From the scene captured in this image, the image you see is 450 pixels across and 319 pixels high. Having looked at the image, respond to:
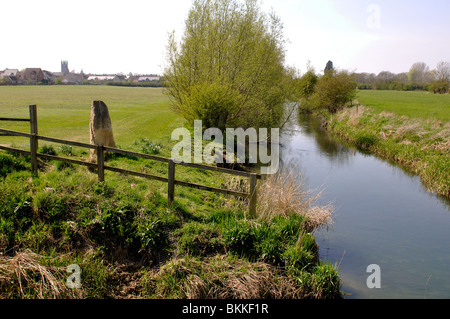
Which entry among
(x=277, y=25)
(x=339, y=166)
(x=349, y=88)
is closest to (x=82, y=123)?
(x=277, y=25)

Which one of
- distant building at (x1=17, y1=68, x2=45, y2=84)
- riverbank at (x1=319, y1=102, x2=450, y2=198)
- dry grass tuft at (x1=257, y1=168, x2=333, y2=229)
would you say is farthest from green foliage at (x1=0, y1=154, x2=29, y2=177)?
distant building at (x1=17, y1=68, x2=45, y2=84)

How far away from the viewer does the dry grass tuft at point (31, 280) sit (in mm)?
5734

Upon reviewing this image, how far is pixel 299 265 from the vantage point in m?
6.86

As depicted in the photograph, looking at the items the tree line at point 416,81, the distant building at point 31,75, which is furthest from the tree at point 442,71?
the distant building at point 31,75

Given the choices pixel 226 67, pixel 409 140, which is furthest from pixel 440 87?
pixel 226 67

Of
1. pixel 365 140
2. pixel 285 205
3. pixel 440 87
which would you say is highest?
pixel 440 87

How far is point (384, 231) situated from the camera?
34.0 ft

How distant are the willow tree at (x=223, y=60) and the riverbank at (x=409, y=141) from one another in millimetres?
8148

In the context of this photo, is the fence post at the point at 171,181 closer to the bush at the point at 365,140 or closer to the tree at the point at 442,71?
the bush at the point at 365,140

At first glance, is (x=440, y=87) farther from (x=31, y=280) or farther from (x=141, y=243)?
(x=31, y=280)

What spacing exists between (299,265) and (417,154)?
46.9 feet

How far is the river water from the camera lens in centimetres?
777

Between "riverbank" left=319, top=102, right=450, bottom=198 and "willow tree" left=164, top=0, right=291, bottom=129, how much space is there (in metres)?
8.15

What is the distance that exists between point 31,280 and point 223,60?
48.1 ft
